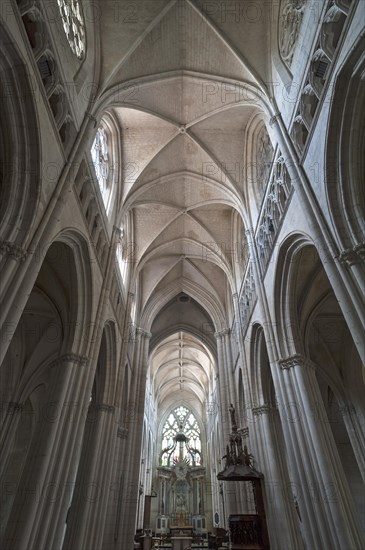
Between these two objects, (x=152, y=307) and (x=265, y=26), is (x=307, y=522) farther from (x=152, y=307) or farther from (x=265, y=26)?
(x=152, y=307)

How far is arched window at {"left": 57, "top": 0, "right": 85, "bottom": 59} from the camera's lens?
864cm

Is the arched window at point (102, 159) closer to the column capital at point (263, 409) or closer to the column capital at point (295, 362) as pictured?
the column capital at point (295, 362)

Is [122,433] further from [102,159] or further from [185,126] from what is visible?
[185,126]

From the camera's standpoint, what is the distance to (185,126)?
13.6 m

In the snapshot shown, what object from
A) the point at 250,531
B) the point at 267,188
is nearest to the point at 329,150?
the point at 267,188

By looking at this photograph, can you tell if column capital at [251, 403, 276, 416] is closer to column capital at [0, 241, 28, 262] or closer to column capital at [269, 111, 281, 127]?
column capital at [269, 111, 281, 127]

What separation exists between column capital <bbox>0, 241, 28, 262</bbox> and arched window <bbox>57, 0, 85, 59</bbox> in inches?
247

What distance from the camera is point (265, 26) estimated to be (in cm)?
1059

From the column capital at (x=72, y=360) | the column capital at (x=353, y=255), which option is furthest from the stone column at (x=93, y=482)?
the column capital at (x=353, y=255)

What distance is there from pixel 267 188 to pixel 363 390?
826 centimetres

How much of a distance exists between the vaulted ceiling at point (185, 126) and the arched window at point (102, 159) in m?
1.01

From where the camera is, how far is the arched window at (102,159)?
1205 cm

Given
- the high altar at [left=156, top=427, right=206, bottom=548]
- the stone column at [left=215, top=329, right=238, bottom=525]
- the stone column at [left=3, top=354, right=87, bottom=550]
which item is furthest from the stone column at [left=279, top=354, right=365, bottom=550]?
the high altar at [left=156, top=427, right=206, bottom=548]

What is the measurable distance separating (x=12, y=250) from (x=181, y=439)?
34.9 m
